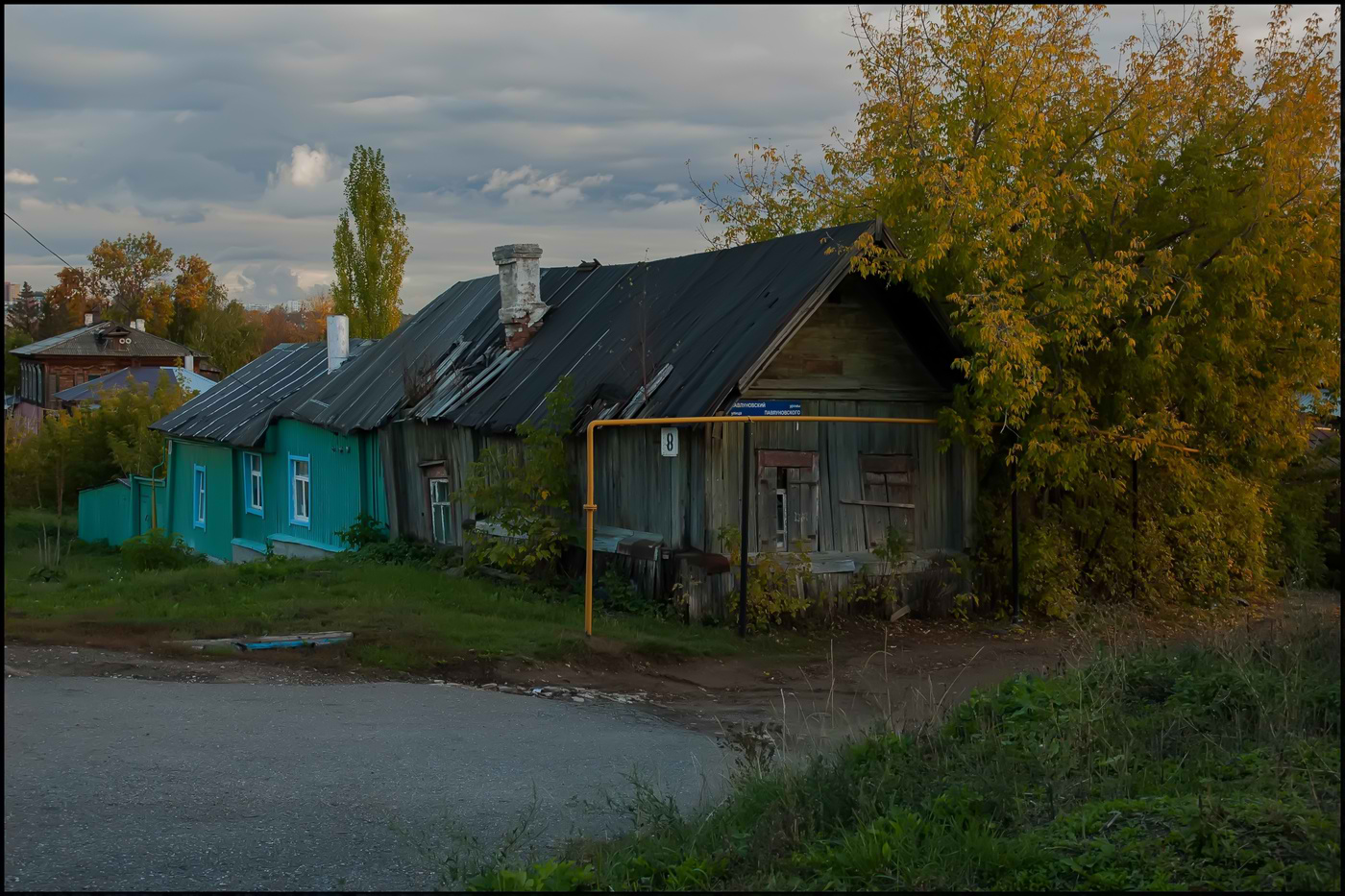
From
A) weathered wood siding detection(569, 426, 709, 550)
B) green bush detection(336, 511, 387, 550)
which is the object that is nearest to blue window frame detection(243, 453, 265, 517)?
green bush detection(336, 511, 387, 550)

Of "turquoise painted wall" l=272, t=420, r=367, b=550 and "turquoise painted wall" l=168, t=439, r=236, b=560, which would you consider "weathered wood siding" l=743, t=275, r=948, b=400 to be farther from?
"turquoise painted wall" l=168, t=439, r=236, b=560

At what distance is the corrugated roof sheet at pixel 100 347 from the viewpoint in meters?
63.5

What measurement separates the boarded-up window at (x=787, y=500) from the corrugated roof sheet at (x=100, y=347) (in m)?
54.9

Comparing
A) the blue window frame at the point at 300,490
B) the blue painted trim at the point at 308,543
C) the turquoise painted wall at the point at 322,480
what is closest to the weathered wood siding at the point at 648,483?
the turquoise painted wall at the point at 322,480

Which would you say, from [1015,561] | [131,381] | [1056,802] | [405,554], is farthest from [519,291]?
[131,381]

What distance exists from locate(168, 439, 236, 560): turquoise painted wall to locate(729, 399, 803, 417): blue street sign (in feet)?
52.6

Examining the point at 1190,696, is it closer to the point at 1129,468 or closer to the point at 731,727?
the point at 731,727

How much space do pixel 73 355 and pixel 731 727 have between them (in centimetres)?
6295

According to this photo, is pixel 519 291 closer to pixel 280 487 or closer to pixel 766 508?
pixel 766 508

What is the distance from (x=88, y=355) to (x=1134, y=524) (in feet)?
197

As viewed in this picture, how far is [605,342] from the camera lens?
17.4 meters

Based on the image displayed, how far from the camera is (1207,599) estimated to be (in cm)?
1762

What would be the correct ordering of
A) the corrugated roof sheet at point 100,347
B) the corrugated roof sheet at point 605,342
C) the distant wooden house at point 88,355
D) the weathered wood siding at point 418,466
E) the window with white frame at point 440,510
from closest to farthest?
the corrugated roof sheet at point 605,342
the weathered wood siding at point 418,466
the window with white frame at point 440,510
the corrugated roof sheet at point 100,347
the distant wooden house at point 88,355

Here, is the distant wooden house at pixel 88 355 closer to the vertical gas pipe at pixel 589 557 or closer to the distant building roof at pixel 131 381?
the distant building roof at pixel 131 381
